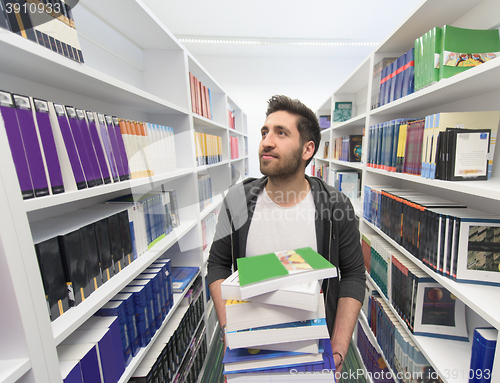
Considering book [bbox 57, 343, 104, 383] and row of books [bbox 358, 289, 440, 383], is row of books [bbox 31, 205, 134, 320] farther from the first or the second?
row of books [bbox 358, 289, 440, 383]

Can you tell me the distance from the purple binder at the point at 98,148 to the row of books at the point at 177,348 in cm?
86

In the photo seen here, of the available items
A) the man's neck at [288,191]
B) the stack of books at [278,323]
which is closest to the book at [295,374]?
the stack of books at [278,323]

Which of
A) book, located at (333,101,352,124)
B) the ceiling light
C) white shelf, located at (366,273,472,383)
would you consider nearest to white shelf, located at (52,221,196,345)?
white shelf, located at (366,273,472,383)

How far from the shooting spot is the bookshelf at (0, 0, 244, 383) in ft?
1.55

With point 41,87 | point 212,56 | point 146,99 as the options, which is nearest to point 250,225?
point 146,99

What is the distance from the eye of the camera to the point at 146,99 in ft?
3.36

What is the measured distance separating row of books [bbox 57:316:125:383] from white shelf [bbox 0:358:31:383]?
129 mm

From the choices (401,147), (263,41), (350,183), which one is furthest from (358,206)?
(263,41)

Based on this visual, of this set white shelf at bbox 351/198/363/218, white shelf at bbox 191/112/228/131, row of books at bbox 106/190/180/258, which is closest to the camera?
row of books at bbox 106/190/180/258

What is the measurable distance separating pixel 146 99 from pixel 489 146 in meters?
1.51

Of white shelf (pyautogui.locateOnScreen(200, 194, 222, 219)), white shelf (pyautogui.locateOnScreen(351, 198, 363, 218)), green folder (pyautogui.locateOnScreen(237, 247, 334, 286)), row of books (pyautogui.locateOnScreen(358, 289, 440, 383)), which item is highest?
green folder (pyautogui.locateOnScreen(237, 247, 334, 286))

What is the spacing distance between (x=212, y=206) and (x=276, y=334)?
1522 millimetres

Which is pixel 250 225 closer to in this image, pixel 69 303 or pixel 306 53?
pixel 69 303

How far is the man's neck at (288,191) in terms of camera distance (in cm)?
113
